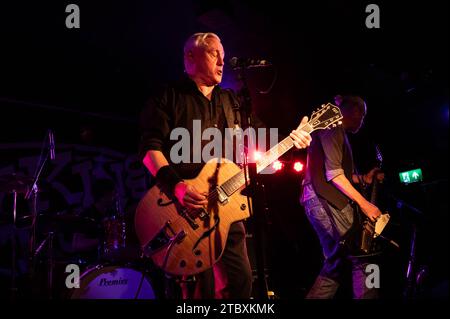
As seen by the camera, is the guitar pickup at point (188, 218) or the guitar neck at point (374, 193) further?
the guitar neck at point (374, 193)

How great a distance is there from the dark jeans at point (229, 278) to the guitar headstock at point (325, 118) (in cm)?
113

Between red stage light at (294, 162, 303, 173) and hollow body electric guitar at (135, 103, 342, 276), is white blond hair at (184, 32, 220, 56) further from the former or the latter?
red stage light at (294, 162, 303, 173)

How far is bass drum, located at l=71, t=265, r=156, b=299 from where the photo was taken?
438 centimetres

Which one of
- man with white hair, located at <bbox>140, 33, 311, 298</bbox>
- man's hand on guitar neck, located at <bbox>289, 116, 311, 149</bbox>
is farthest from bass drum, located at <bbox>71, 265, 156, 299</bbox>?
man's hand on guitar neck, located at <bbox>289, 116, 311, 149</bbox>

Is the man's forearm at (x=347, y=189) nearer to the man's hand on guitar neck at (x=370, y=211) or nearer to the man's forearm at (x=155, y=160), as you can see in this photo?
the man's hand on guitar neck at (x=370, y=211)

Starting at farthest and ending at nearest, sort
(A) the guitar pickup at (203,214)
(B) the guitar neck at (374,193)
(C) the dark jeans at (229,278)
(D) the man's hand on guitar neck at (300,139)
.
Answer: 1. (B) the guitar neck at (374,193)
2. (D) the man's hand on guitar neck at (300,139)
3. (A) the guitar pickup at (203,214)
4. (C) the dark jeans at (229,278)

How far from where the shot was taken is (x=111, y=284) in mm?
4531

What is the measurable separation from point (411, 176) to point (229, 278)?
410 cm

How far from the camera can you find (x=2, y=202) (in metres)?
6.10

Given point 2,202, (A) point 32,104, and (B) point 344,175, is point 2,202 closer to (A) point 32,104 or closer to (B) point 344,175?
(A) point 32,104

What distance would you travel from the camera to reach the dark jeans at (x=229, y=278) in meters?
2.75

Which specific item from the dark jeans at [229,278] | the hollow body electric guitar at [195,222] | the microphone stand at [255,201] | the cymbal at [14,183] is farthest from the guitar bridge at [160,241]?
the cymbal at [14,183]

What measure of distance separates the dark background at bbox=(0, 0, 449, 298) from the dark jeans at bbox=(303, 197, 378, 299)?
1520 mm
